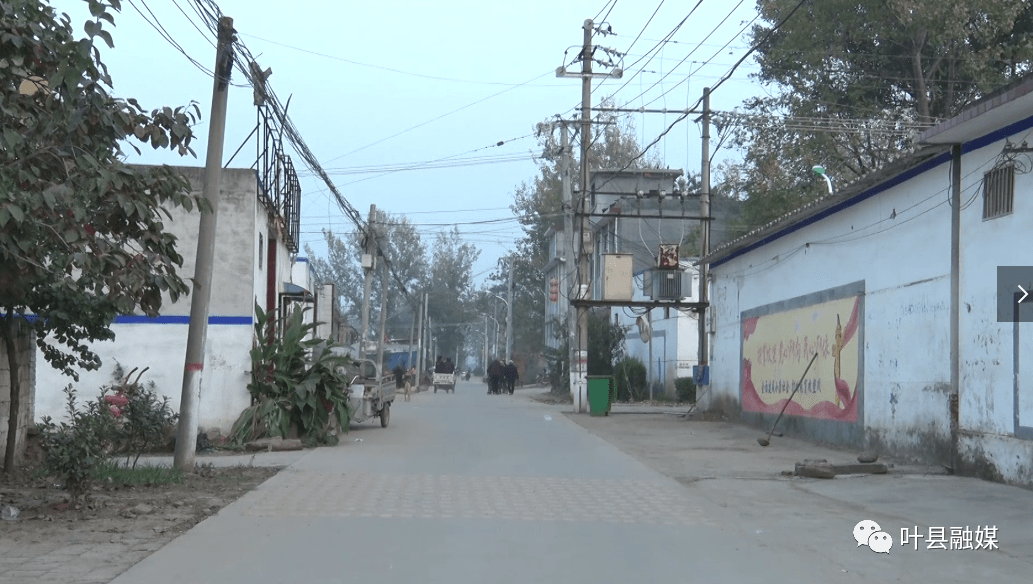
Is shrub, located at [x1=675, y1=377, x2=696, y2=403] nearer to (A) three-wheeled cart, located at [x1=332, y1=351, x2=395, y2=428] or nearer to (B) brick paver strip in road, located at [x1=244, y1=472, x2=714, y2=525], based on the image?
(A) three-wheeled cart, located at [x1=332, y1=351, x2=395, y2=428]

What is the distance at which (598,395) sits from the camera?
3028 centimetres

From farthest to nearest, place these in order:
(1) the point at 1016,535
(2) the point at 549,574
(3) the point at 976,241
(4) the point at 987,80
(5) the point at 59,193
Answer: (4) the point at 987,80, (3) the point at 976,241, (1) the point at 1016,535, (5) the point at 59,193, (2) the point at 549,574

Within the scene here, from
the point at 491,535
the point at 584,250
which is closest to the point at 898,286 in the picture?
the point at 491,535

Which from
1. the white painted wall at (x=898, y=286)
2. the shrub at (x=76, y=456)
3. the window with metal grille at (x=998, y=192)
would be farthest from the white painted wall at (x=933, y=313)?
→ the shrub at (x=76, y=456)

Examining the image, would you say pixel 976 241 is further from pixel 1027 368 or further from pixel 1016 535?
pixel 1016 535

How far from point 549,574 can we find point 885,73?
3007cm

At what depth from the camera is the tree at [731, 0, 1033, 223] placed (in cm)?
3177

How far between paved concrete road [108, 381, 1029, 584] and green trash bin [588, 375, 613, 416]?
1447cm

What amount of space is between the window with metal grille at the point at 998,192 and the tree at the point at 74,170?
33.1ft

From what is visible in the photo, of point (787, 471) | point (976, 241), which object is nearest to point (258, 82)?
point (787, 471)

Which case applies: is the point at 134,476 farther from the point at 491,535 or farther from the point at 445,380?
the point at 445,380

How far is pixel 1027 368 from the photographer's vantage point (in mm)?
13039

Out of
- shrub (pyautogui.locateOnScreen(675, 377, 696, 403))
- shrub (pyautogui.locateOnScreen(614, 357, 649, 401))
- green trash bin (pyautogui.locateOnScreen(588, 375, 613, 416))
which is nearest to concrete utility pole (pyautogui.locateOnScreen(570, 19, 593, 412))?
green trash bin (pyautogui.locateOnScreen(588, 375, 613, 416))

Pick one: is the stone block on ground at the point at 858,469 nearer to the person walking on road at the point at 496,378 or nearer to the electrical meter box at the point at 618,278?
the electrical meter box at the point at 618,278
